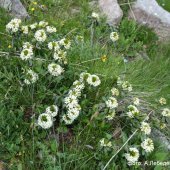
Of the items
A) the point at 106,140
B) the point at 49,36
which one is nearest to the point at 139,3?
the point at 49,36

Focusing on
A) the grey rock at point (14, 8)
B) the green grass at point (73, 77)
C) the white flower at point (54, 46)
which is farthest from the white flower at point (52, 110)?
the grey rock at point (14, 8)

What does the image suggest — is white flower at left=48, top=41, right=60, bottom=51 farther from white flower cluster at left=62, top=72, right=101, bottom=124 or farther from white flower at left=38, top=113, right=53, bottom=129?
white flower at left=38, top=113, right=53, bottom=129

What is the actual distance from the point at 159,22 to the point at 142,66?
58.5 inches

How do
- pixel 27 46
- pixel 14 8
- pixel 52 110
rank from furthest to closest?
pixel 14 8 → pixel 27 46 → pixel 52 110

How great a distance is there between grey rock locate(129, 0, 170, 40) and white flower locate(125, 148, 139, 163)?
3.08m

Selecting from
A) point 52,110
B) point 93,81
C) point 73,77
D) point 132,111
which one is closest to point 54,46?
point 73,77

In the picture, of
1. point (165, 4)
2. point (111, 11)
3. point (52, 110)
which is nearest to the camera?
point (52, 110)

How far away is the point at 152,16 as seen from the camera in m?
6.52

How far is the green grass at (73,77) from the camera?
3760mm

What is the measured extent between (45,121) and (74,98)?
15.1 inches

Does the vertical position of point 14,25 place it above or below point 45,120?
above

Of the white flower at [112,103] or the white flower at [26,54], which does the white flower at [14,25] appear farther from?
the white flower at [112,103]

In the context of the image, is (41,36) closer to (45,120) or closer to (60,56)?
(60,56)

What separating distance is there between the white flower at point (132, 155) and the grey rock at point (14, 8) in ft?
8.79
